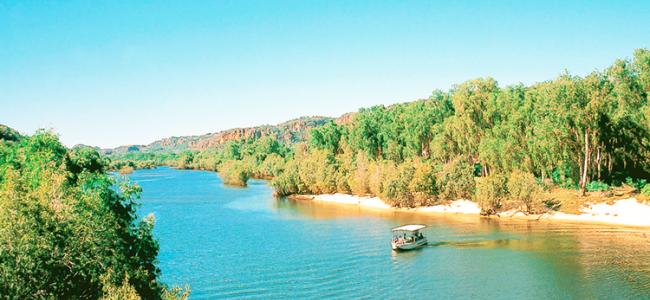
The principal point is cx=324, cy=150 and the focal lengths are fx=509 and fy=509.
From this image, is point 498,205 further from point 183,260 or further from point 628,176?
point 183,260

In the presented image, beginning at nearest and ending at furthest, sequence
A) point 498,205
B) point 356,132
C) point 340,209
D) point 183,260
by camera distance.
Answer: point 183,260 → point 498,205 → point 340,209 → point 356,132

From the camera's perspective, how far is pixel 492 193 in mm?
67750

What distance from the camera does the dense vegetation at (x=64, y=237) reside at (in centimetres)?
1875

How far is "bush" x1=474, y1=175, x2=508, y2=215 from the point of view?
6775cm

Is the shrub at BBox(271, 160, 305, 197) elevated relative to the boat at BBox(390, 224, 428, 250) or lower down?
elevated

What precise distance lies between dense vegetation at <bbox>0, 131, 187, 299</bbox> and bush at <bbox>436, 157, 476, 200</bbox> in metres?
56.7

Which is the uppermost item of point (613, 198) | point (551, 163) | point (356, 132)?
point (356, 132)

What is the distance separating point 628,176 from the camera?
7206 cm

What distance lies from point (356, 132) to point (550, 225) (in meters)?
56.5

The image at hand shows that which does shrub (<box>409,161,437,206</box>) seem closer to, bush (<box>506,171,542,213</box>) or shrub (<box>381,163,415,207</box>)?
shrub (<box>381,163,415,207</box>)

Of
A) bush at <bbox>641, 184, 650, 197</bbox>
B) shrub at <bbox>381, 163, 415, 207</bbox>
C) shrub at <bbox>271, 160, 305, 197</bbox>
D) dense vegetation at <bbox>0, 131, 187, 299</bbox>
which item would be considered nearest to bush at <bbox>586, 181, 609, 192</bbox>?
bush at <bbox>641, 184, 650, 197</bbox>

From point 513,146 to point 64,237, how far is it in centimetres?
6587

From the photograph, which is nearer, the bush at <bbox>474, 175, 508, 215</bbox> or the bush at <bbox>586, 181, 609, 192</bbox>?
the bush at <bbox>586, 181, 609, 192</bbox>

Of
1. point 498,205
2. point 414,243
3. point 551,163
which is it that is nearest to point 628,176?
point 551,163
